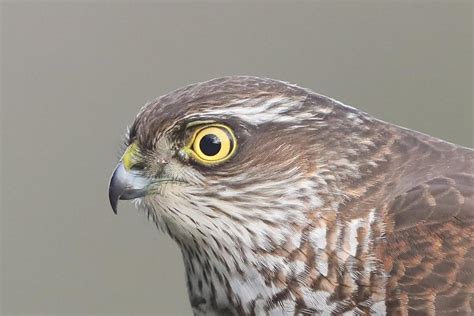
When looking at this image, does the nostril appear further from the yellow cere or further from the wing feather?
the wing feather

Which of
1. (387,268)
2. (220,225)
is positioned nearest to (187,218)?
(220,225)

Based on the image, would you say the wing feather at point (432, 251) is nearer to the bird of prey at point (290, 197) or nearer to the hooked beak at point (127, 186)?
the bird of prey at point (290, 197)

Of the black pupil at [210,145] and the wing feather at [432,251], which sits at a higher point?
the black pupil at [210,145]

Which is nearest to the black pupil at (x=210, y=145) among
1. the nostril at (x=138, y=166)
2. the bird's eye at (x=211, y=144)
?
the bird's eye at (x=211, y=144)

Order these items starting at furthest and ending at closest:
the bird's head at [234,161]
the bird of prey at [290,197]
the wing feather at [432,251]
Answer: the bird's head at [234,161] → the bird of prey at [290,197] → the wing feather at [432,251]

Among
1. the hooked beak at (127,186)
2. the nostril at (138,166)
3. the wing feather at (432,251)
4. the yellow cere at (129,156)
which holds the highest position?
the yellow cere at (129,156)

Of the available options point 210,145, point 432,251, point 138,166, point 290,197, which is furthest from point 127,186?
point 432,251

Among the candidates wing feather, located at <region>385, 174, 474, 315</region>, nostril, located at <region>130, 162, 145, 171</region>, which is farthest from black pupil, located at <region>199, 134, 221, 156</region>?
wing feather, located at <region>385, 174, 474, 315</region>
